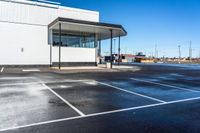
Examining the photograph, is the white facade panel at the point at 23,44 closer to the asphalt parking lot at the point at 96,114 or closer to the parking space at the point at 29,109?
the asphalt parking lot at the point at 96,114

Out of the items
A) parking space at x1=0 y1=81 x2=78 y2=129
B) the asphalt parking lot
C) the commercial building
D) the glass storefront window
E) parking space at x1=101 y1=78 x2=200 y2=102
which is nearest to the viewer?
the asphalt parking lot

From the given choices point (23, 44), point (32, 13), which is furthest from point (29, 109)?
point (32, 13)

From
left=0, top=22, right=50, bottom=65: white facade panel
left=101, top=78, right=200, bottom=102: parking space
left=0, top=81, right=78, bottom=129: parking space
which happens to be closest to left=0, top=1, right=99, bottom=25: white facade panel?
left=0, top=22, right=50, bottom=65: white facade panel

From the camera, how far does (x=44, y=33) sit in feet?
81.4

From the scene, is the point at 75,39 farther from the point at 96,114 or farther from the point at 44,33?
the point at 96,114

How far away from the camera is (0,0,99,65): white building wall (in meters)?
22.8

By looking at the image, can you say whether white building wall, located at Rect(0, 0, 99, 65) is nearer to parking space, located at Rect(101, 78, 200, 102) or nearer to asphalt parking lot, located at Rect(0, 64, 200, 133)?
parking space, located at Rect(101, 78, 200, 102)

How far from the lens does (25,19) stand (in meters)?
23.8

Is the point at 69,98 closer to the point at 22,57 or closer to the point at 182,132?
the point at 182,132

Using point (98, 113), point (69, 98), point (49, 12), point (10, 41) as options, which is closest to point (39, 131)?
point (98, 113)

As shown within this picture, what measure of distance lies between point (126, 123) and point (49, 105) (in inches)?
112

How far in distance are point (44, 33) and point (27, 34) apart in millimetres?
1919

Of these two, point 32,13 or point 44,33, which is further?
point 44,33

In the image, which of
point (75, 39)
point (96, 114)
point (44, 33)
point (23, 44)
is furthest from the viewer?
point (75, 39)
